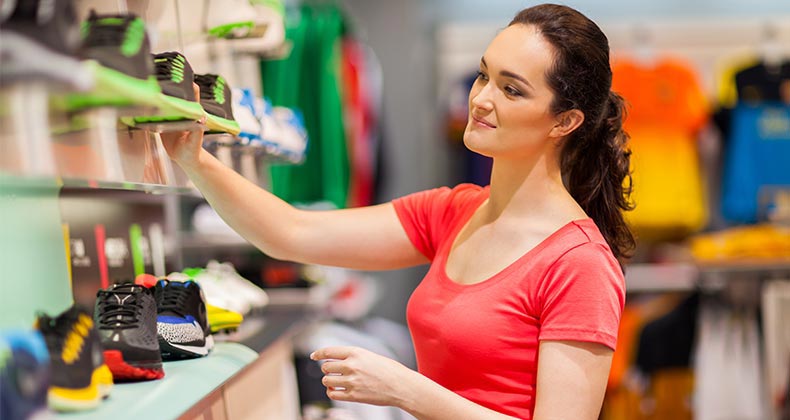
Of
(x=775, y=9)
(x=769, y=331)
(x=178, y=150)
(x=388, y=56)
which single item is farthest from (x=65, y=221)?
(x=775, y=9)

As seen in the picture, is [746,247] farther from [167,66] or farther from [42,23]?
[42,23]

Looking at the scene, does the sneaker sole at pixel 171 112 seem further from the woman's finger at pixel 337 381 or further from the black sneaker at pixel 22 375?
the woman's finger at pixel 337 381

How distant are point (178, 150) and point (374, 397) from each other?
57 centimetres

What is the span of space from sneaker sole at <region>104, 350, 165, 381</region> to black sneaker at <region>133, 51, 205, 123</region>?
357 mm

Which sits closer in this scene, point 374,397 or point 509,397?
point 374,397

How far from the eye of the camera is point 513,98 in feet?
5.49

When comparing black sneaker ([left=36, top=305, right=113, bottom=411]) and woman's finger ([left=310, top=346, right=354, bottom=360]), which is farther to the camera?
woman's finger ([left=310, top=346, right=354, bottom=360])

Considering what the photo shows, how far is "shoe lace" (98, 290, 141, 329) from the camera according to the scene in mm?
1356

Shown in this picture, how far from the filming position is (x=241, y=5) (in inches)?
81.2

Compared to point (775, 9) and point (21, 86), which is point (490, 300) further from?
point (775, 9)

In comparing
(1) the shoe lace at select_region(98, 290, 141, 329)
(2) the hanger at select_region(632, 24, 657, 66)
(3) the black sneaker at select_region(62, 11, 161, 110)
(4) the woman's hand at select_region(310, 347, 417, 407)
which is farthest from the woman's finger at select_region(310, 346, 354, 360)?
(2) the hanger at select_region(632, 24, 657, 66)

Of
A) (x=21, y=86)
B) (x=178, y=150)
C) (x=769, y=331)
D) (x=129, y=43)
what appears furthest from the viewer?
(x=769, y=331)

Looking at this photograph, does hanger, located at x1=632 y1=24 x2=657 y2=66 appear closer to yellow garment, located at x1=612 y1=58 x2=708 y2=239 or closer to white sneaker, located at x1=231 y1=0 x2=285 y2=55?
yellow garment, located at x1=612 y1=58 x2=708 y2=239

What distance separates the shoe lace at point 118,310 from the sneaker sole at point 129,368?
1.8 inches
